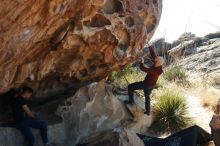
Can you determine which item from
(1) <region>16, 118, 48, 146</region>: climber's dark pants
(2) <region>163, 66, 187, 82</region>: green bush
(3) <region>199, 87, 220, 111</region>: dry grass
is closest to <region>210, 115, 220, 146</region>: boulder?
Answer: (1) <region>16, 118, 48, 146</region>: climber's dark pants

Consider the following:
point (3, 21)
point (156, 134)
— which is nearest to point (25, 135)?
point (3, 21)

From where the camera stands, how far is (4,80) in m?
8.59

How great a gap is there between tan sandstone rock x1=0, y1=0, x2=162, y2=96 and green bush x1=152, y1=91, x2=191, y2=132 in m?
3.55

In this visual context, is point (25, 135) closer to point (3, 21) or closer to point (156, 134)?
point (3, 21)

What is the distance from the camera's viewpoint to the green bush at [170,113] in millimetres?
14266

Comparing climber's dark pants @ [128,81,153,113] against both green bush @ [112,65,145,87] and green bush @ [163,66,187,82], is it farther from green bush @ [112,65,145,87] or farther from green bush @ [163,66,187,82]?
green bush @ [163,66,187,82]

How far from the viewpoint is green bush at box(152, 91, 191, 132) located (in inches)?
562

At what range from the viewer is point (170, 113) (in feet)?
47.7

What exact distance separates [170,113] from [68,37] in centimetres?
618

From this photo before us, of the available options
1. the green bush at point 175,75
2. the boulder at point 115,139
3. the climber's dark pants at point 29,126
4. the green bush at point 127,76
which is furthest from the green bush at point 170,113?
the climber's dark pants at point 29,126

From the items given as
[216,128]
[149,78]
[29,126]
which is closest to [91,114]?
[149,78]

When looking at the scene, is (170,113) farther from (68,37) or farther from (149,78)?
(68,37)

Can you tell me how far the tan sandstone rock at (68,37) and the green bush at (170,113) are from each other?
3553 mm

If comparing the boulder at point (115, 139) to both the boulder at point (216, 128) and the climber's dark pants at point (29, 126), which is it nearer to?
the climber's dark pants at point (29, 126)
